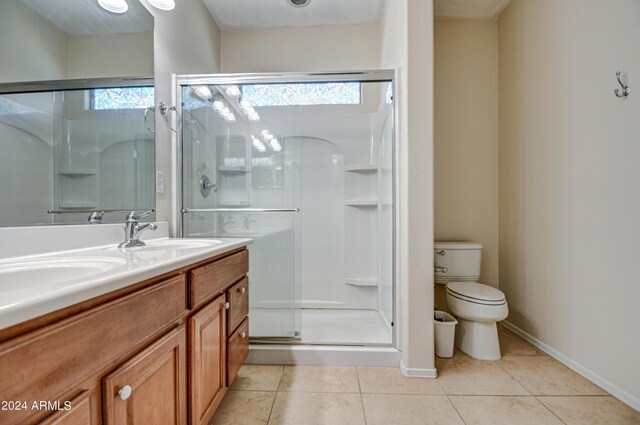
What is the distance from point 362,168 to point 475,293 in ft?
4.68

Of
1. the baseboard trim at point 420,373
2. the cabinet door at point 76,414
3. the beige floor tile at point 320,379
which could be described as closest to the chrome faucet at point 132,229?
the cabinet door at point 76,414

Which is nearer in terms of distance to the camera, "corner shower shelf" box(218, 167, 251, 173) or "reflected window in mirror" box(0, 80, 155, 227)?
"reflected window in mirror" box(0, 80, 155, 227)

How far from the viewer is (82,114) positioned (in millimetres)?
1168

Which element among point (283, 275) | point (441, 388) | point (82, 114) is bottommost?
point (441, 388)

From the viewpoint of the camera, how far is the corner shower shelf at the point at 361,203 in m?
2.67

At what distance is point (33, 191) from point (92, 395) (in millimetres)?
811

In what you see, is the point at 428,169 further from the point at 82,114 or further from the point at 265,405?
the point at 82,114

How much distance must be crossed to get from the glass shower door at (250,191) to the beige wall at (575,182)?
1678 mm

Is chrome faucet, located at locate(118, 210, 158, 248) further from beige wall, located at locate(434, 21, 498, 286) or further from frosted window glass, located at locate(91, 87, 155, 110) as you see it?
beige wall, located at locate(434, 21, 498, 286)

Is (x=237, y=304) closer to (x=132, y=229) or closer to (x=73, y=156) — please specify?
(x=132, y=229)

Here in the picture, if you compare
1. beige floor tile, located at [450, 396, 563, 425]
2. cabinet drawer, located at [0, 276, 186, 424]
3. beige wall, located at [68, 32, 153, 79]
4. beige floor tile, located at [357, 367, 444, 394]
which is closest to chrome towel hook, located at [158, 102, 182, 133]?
beige wall, located at [68, 32, 153, 79]

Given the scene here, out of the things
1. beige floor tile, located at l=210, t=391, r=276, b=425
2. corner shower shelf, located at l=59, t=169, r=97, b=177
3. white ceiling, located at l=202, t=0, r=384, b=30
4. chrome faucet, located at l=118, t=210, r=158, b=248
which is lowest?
beige floor tile, located at l=210, t=391, r=276, b=425

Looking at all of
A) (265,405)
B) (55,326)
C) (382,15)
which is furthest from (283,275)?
(382,15)

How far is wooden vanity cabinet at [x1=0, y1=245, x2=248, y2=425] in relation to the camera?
0.45 metres
